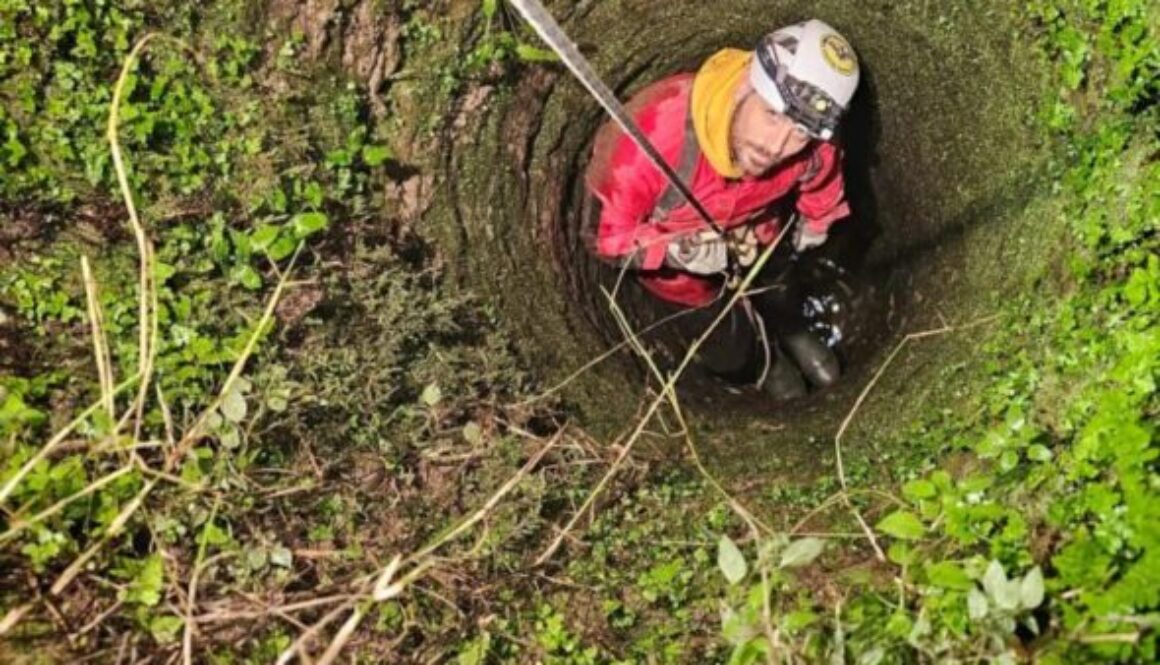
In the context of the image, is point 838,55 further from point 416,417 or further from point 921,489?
point 416,417

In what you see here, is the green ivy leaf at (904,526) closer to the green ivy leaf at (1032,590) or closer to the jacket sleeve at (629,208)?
the green ivy leaf at (1032,590)

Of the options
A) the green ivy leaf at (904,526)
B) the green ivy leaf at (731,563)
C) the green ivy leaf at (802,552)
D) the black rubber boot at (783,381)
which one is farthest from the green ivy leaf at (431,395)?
the black rubber boot at (783,381)

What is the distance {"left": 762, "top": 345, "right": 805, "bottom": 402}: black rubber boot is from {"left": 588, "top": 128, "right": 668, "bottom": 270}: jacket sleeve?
1017 mm

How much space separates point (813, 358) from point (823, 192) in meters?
1.03

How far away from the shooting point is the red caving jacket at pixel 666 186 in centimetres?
343

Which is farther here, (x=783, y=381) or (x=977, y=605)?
(x=783, y=381)

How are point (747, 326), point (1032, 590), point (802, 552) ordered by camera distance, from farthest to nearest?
1. point (747, 326)
2. point (802, 552)
3. point (1032, 590)

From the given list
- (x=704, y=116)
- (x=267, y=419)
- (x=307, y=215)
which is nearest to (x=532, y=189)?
(x=704, y=116)

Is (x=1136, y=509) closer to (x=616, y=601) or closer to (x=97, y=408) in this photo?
(x=616, y=601)

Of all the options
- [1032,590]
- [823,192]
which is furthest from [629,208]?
[1032,590]

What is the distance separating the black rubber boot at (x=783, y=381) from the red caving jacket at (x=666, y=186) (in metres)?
0.85

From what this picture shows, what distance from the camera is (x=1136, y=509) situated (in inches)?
82.8

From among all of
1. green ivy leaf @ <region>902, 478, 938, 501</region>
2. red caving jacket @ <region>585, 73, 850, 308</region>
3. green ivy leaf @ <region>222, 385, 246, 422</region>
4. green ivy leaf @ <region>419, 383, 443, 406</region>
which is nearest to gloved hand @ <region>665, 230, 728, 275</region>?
Answer: red caving jacket @ <region>585, 73, 850, 308</region>

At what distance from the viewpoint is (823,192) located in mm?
3697
